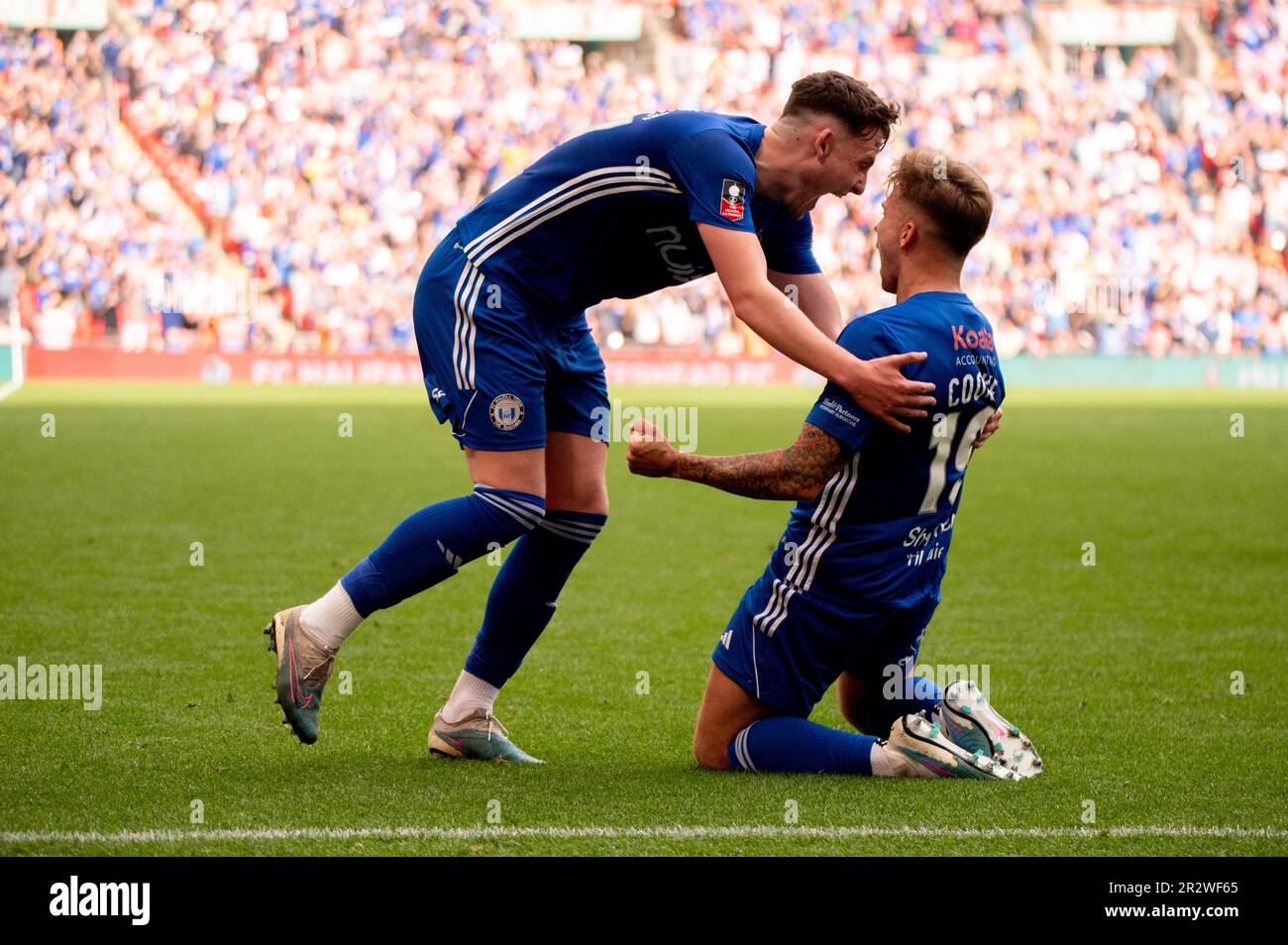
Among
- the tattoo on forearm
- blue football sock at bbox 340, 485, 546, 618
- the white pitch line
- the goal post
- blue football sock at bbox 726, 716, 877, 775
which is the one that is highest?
the goal post

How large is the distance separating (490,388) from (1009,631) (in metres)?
3.55

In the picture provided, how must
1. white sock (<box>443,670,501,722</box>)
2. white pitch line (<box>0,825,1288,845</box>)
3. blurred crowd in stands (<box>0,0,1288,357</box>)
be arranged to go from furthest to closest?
1. blurred crowd in stands (<box>0,0,1288,357</box>)
2. white sock (<box>443,670,501,722</box>)
3. white pitch line (<box>0,825,1288,845</box>)

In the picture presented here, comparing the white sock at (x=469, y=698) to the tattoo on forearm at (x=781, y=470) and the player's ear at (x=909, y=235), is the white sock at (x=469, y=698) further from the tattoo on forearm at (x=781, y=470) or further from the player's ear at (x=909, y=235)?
the player's ear at (x=909, y=235)

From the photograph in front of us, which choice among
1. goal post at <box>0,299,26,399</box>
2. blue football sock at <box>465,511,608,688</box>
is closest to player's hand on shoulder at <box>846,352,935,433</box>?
blue football sock at <box>465,511,608,688</box>

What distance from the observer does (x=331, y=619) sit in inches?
167

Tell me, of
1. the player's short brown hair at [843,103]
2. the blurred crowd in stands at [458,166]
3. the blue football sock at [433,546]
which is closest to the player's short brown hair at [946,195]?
the player's short brown hair at [843,103]

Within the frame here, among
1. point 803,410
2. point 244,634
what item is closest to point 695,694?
point 244,634

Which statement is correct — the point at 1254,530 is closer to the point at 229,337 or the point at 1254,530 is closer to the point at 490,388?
the point at 490,388

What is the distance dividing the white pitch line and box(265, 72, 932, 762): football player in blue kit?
0.60m

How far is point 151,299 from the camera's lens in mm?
28156

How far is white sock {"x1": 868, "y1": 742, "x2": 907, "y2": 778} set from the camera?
14.0ft

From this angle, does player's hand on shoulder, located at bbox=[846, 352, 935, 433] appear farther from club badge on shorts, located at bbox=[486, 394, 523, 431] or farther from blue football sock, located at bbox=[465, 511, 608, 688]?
blue football sock, located at bbox=[465, 511, 608, 688]

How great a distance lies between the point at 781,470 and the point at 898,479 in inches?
14.7

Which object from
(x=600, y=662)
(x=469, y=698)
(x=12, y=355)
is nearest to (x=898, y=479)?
(x=469, y=698)
